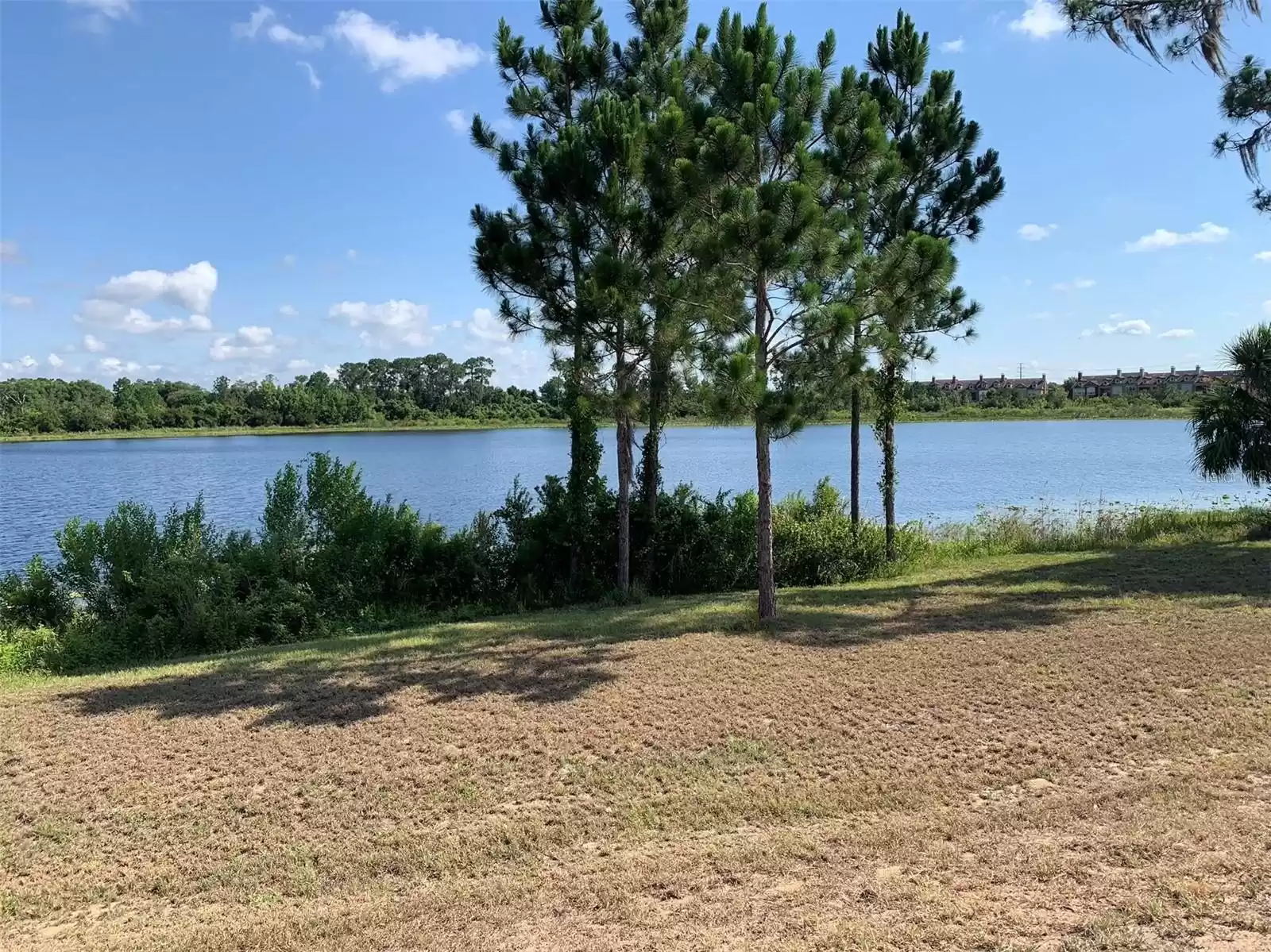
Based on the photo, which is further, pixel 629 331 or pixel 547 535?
pixel 547 535

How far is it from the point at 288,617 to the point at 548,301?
517cm

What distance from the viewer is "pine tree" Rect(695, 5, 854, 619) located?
23.8 ft

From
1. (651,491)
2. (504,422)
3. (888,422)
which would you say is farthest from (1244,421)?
(504,422)

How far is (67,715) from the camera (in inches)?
241

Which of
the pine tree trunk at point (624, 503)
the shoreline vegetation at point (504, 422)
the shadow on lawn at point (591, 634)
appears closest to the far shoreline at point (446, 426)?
the shoreline vegetation at point (504, 422)

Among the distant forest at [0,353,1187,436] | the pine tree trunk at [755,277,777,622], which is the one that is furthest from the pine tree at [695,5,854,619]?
the distant forest at [0,353,1187,436]

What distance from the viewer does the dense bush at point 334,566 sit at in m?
9.86

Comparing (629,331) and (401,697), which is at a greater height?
(629,331)

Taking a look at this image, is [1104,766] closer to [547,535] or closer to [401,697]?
[401,697]

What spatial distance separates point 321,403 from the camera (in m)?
84.4

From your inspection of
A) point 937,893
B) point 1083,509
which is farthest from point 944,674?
point 1083,509

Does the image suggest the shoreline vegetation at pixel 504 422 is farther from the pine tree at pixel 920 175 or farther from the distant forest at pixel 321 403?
the pine tree at pixel 920 175

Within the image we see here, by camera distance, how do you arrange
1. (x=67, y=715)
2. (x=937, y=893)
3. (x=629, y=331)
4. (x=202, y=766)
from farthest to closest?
(x=629, y=331), (x=67, y=715), (x=202, y=766), (x=937, y=893)

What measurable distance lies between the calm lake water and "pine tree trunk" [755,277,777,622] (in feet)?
1.04
